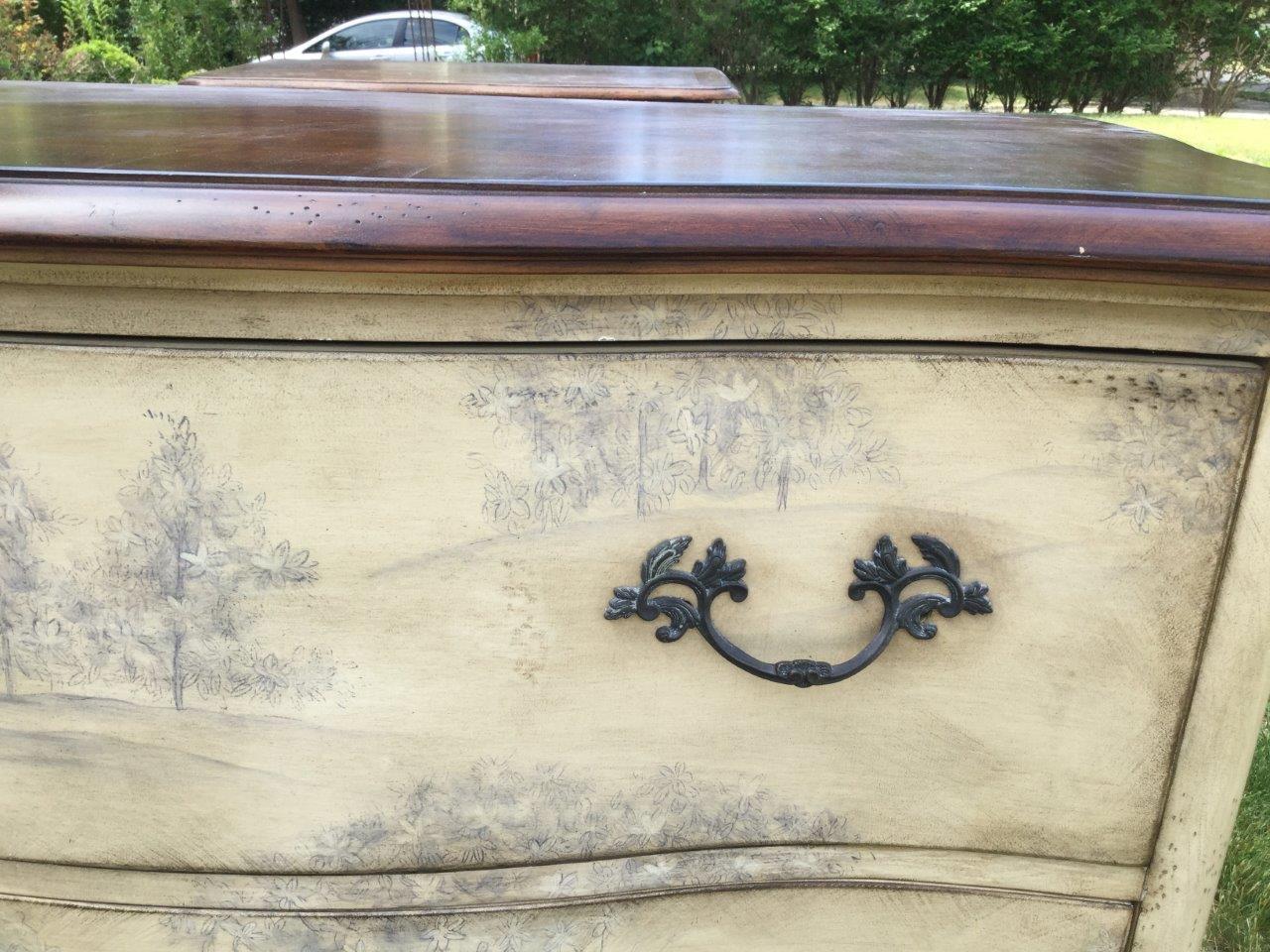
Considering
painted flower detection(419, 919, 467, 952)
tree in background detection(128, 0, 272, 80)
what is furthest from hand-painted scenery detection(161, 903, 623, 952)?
tree in background detection(128, 0, 272, 80)

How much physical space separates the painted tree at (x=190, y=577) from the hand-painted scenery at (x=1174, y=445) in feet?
1.41

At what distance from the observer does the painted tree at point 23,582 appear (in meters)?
0.55

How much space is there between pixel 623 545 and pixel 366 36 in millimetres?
10082

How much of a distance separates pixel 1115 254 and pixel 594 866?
445 mm

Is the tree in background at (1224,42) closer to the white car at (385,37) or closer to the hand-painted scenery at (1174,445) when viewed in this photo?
the white car at (385,37)

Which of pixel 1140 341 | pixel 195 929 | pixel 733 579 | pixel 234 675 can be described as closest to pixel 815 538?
pixel 733 579

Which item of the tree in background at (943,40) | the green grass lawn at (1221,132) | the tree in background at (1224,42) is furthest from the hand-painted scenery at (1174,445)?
the tree in background at (1224,42)

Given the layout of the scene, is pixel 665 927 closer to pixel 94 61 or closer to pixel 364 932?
pixel 364 932

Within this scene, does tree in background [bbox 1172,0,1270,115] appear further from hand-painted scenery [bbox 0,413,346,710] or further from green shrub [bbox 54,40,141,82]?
hand-painted scenery [bbox 0,413,346,710]

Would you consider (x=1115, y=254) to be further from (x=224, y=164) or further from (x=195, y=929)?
(x=195, y=929)

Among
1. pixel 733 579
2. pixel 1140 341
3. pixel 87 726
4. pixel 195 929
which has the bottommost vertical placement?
pixel 195 929

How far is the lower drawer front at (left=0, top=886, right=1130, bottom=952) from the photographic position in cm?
65

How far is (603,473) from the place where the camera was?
554 mm

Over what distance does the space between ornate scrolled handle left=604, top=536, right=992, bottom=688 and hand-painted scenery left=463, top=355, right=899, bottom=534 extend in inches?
1.4
